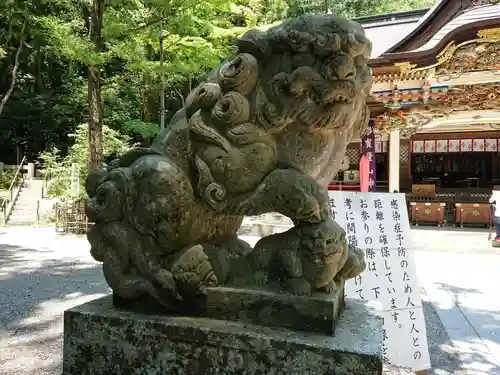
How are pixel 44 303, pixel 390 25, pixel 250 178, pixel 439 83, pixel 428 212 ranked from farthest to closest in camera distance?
pixel 390 25, pixel 428 212, pixel 439 83, pixel 44 303, pixel 250 178

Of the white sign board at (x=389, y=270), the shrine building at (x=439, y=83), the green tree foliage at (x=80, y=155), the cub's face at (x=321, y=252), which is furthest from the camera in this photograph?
the green tree foliage at (x=80, y=155)

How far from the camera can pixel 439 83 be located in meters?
8.97

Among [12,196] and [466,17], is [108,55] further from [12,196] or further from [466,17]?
→ [12,196]

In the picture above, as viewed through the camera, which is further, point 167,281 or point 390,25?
point 390,25

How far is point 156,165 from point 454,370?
3.09 m

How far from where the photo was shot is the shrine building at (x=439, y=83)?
26.6ft

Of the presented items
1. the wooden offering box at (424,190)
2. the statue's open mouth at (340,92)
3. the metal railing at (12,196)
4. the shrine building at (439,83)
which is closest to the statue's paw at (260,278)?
the statue's open mouth at (340,92)

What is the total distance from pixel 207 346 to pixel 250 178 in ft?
2.05

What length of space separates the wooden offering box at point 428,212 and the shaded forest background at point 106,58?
21.8ft

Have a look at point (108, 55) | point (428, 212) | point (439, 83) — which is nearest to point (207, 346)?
point (108, 55)

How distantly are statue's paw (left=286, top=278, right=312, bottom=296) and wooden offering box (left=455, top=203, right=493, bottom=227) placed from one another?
1197cm

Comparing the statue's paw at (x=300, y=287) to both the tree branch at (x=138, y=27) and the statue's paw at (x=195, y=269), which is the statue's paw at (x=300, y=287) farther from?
the tree branch at (x=138, y=27)

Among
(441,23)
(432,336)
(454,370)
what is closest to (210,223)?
(454,370)

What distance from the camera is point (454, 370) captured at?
3.29 meters
